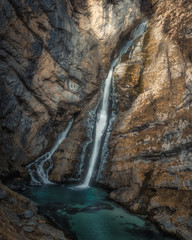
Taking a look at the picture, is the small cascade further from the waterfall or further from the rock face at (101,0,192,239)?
the rock face at (101,0,192,239)

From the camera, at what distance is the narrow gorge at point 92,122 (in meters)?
7.73

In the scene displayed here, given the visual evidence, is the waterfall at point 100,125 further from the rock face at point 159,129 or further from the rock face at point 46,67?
the rock face at point 159,129

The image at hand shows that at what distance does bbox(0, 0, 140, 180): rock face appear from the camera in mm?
11953

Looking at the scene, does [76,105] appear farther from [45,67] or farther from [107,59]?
[107,59]

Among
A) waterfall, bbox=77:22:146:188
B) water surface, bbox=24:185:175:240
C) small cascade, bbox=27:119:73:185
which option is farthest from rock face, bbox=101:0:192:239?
small cascade, bbox=27:119:73:185

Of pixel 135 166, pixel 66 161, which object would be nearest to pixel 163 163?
pixel 135 166

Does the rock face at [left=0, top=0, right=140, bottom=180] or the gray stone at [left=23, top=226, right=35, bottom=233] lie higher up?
the rock face at [left=0, top=0, right=140, bottom=180]

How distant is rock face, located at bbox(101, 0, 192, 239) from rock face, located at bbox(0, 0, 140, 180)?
3696mm

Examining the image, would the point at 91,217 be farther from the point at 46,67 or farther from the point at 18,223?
the point at 46,67

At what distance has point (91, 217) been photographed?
320 inches

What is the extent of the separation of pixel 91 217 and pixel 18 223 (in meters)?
3.76

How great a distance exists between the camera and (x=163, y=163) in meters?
10.1

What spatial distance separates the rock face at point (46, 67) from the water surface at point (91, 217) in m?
3.06

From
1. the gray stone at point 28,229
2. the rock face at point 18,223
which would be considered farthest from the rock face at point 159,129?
the gray stone at point 28,229
